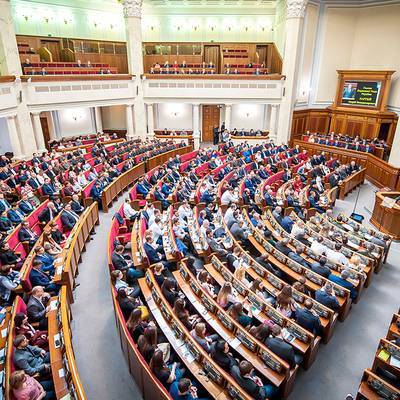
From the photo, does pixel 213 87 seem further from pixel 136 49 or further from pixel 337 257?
pixel 337 257

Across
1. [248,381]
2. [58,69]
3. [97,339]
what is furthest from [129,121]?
[248,381]

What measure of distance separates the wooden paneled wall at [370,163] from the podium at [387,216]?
314cm

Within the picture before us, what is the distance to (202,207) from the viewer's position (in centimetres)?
891

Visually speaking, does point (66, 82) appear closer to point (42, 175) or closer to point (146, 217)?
point (42, 175)

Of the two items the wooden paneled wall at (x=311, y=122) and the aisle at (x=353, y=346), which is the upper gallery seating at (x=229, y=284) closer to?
the aisle at (x=353, y=346)

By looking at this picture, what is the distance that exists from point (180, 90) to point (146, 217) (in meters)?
11.4

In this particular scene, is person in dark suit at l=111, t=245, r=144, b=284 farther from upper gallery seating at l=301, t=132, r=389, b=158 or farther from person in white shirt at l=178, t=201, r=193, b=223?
upper gallery seating at l=301, t=132, r=389, b=158

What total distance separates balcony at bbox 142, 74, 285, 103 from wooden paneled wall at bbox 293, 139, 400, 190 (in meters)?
3.22

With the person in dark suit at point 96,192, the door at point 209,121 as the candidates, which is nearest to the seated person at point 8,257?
the person in dark suit at point 96,192

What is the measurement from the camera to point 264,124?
20.3 metres

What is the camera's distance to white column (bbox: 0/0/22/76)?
11.5 metres

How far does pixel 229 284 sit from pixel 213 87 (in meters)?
14.4

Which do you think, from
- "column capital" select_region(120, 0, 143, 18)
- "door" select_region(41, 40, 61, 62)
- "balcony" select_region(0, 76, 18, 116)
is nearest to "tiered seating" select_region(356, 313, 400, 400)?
"balcony" select_region(0, 76, 18, 116)

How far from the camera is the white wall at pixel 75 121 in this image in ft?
57.4
